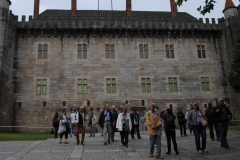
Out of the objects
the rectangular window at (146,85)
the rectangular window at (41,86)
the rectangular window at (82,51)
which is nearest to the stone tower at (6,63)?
the rectangular window at (41,86)

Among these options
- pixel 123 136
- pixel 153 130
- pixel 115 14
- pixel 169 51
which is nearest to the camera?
pixel 153 130

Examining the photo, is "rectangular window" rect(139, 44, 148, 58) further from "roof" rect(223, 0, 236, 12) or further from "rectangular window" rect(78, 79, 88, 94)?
A: "roof" rect(223, 0, 236, 12)

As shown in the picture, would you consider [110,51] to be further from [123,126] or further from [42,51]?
[123,126]

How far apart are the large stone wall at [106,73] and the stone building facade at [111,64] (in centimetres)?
10

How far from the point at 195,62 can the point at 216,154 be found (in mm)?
19974

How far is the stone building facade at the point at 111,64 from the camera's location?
25.3 metres

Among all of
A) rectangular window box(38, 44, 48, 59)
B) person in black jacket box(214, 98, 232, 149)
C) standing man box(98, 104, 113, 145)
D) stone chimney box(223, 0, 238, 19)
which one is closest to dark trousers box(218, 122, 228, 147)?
person in black jacket box(214, 98, 232, 149)

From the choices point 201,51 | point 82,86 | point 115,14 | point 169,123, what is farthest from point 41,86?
point 169,123

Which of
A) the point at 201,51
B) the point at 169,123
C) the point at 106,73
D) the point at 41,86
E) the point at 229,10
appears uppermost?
the point at 229,10

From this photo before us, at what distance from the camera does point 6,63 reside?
23.6 metres

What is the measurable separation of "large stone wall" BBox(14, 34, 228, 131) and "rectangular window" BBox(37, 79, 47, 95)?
0.38m

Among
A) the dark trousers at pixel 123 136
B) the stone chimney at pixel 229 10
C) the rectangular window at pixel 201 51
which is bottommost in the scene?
the dark trousers at pixel 123 136

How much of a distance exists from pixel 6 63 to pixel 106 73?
32.8 feet

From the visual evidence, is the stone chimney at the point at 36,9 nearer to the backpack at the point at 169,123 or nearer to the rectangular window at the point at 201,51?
the rectangular window at the point at 201,51
